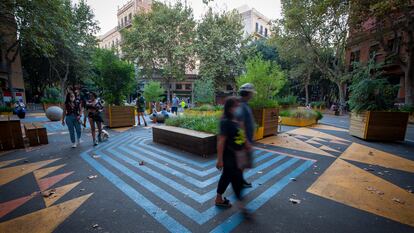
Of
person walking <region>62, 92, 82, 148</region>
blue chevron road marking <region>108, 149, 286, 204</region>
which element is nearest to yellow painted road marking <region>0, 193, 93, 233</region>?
blue chevron road marking <region>108, 149, 286, 204</region>

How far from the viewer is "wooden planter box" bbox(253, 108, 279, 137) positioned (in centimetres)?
751

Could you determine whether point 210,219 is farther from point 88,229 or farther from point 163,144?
point 163,144

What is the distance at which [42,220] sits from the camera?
8.64 feet

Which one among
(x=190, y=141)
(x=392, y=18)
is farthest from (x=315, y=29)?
(x=190, y=141)

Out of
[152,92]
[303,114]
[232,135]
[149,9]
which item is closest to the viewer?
[232,135]

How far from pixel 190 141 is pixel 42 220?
354 cm

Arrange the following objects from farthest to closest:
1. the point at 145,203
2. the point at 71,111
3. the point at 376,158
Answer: the point at 71,111 → the point at 376,158 → the point at 145,203

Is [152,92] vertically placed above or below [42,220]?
above

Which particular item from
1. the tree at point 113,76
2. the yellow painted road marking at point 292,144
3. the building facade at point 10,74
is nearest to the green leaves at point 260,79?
the yellow painted road marking at point 292,144

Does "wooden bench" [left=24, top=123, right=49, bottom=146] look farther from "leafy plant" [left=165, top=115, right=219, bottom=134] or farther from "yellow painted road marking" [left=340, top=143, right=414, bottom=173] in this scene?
"yellow painted road marking" [left=340, top=143, right=414, bottom=173]

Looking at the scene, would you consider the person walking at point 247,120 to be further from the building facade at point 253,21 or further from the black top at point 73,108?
the building facade at point 253,21

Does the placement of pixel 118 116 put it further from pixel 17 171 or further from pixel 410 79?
pixel 410 79

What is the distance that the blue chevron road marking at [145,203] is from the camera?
255 centimetres

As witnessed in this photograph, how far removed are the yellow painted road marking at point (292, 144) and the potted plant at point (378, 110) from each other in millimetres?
2792
